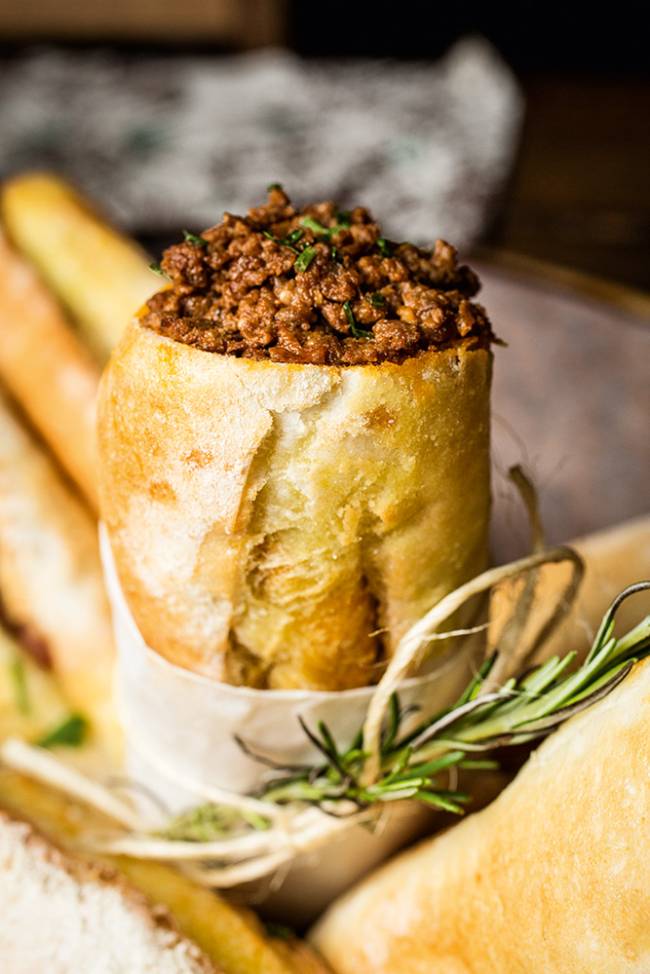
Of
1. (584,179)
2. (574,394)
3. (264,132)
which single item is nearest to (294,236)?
(574,394)

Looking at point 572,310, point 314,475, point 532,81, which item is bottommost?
point 532,81

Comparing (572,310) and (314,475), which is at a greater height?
(314,475)

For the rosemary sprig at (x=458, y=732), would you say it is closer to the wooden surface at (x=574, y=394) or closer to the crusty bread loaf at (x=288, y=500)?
the crusty bread loaf at (x=288, y=500)

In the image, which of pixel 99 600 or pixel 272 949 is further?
pixel 99 600

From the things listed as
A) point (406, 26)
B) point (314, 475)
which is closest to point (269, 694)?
point (314, 475)

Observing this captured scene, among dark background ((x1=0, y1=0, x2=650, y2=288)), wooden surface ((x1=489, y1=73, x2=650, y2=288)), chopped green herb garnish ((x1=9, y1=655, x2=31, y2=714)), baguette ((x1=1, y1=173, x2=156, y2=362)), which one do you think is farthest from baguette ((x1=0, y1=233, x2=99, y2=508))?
wooden surface ((x1=489, y1=73, x2=650, y2=288))

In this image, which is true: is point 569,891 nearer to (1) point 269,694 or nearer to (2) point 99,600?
(1) point 269,694
